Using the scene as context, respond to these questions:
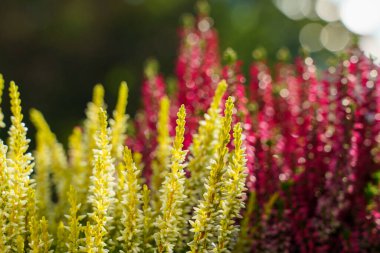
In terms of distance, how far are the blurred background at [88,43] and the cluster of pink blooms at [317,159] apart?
20.6ft

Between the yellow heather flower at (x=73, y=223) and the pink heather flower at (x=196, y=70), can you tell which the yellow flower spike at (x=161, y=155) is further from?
the yellow heather flower at (x=73, y=223)

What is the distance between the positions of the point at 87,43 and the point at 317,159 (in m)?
7.97

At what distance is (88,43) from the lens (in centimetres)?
977

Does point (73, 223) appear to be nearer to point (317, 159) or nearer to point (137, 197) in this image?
point (137, 197)

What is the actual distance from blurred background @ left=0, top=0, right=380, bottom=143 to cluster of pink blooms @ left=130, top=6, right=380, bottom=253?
628 centimetres

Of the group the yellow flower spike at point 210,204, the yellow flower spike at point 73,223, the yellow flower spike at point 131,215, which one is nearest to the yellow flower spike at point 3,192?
the yellow flower spike at point 73,223

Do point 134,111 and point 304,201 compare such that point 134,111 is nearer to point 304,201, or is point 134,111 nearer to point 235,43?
point 235,43

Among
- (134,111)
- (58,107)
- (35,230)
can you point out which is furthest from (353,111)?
(58,107)

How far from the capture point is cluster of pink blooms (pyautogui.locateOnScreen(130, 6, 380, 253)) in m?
2.06

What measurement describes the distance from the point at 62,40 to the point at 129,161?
8.27m

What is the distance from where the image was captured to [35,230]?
1494 millimetres

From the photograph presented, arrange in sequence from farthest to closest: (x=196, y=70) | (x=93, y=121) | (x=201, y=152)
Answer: (x=196, y=70) < (x=93, y=121) < (x=201, y=152)

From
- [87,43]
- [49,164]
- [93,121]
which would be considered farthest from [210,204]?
[87,43]

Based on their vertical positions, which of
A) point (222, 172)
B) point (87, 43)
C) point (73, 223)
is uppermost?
point (87, 43)
